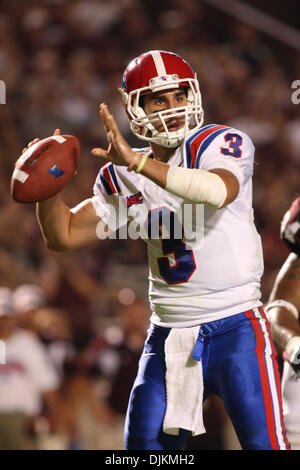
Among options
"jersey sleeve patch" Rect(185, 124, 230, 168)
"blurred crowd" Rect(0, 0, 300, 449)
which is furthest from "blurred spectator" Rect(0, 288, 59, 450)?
"jersey sleeve patch" Rect(185, 124, 230, 168)

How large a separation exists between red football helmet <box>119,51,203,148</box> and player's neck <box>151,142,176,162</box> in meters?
0.05

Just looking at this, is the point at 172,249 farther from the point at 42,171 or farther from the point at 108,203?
the point at 42,171

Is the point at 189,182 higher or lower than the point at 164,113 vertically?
lower

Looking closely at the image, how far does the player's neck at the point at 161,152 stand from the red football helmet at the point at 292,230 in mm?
616

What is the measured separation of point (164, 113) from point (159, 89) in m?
0.09

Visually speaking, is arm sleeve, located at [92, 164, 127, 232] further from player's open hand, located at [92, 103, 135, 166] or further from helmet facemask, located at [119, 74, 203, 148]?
player's open hand, located at [92, 103, 135, 166]

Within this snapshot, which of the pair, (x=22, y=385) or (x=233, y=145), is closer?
(x=233, y=145)

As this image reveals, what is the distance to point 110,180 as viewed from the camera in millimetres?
2746

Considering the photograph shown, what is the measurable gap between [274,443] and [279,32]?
5.89 metres

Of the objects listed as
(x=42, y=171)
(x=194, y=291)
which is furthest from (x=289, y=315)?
(x=42, y=171)

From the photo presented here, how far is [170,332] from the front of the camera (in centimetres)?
257

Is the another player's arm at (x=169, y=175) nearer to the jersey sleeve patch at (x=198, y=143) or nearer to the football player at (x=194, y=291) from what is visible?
the football player at (x=194, y=291)

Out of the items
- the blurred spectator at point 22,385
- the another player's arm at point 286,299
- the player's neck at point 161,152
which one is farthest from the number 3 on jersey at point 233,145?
the blurred spectator at point 22,385
